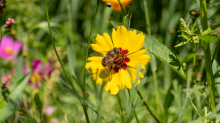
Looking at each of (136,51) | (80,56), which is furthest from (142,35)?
(80,56)

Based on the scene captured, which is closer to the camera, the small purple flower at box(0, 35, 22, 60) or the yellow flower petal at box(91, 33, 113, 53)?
the yellow flower petal at box(91, 33, 113, 53)

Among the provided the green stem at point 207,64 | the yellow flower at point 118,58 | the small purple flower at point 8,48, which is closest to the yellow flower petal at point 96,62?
the yellow flower at point 118,58

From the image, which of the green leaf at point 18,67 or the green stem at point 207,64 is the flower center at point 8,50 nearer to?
the green leaf at point 18,67

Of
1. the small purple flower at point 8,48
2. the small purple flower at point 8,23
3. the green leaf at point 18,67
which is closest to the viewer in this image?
the small purple flower at point 8,23

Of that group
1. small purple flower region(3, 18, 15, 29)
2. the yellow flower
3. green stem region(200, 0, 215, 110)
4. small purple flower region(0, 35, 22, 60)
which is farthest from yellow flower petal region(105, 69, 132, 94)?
small purple flower region(0, 35, 22, 60)

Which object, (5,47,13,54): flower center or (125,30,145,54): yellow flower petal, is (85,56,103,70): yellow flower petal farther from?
(5,47,13,54): flower center

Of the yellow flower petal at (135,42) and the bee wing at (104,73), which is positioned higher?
the yellow flower petal at (135,42)
